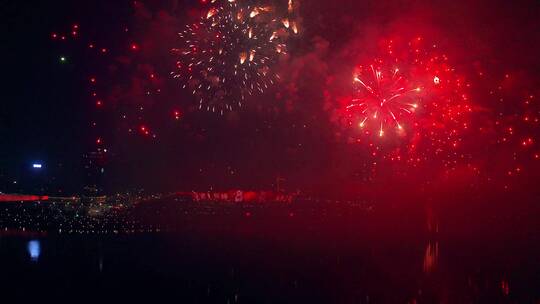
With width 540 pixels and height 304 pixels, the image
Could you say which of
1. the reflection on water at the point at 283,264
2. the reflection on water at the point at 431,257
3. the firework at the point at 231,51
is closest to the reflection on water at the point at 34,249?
the reflection on water at the point at 283,264

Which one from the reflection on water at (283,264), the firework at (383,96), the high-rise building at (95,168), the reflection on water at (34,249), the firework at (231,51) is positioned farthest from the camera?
the high-rise building at (95,168)

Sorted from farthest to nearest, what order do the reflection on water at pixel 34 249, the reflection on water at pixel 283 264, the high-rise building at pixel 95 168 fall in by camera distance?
the high-rise building at pixel 95 168 < the reflection on water at pixel 34 249 < the reflection on water at pixel 283 264

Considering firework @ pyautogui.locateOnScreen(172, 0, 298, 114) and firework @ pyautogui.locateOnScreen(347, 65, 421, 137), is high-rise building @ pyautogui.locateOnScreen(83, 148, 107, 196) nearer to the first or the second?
firework @ pyautogui.locateOnScreen(172, 0, 298, 114)

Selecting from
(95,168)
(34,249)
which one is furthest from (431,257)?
(95,168)

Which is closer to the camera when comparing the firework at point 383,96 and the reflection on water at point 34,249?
the reflection on water at point 34,249

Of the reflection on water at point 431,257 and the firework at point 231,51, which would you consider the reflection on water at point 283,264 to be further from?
the firework at point 231,51

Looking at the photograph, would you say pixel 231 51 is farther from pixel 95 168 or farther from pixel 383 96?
pixel 95 168
